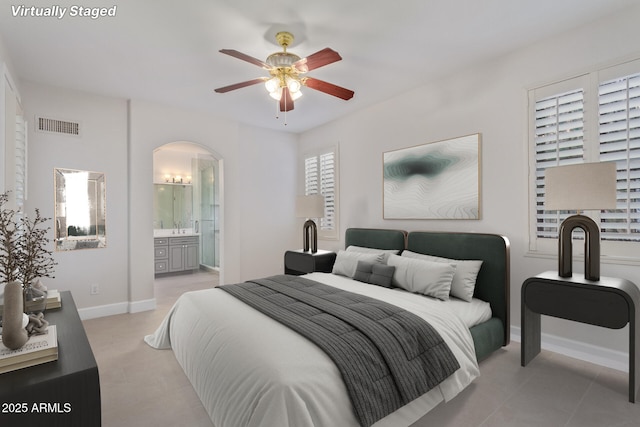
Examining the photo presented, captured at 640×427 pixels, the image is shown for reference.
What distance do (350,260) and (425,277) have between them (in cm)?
100

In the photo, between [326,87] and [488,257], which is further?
[488,257]

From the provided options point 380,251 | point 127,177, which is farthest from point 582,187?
point 127,177

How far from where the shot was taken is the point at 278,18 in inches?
95.7

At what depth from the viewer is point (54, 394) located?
49.2 inches

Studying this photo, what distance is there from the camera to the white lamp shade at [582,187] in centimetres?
219

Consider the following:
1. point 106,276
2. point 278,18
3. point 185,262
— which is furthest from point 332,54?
point 185,262

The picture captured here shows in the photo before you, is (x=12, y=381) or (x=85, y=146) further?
(x=85, y=146)

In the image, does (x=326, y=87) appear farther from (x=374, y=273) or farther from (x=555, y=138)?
(x=555, y=138)

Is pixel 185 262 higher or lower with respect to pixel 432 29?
lower

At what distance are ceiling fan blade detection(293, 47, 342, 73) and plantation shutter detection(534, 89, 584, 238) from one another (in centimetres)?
194

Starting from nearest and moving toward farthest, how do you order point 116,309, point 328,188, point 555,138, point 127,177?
point 555,138 → point 116,309 → point 127,177 → point 328,188

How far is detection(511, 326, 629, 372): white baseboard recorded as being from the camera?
2475 millimetres

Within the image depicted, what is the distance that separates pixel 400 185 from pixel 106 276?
3.85 meters

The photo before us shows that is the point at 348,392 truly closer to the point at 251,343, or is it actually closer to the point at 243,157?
the point at 251,343
